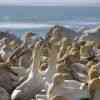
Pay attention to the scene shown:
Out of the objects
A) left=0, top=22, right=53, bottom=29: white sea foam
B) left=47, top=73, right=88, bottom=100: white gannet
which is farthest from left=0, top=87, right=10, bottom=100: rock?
left=0, top=22, right=53, bottom=29: white sea foam

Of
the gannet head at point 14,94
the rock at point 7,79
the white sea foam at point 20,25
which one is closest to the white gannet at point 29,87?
the gannet head at point 14,94

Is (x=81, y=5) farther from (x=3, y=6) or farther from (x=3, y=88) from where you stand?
(x=3, y=88)

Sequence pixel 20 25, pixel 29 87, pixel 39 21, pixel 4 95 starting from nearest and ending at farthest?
1. pixel 4 95
2. pixel 29 87
3. pixel 20 25
4. pixel 39 21

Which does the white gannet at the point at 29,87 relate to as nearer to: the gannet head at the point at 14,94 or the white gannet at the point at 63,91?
the gannet head at the point at 14,94

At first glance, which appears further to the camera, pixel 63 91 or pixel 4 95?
pixel 4 95

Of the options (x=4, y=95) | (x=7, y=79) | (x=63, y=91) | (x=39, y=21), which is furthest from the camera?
(x=39, y=21)

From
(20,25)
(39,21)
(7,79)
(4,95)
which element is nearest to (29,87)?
(4,95)

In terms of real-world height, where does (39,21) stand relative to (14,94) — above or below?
below

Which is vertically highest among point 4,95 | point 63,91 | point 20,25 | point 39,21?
point 63,91

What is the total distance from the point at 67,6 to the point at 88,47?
32.6 metres

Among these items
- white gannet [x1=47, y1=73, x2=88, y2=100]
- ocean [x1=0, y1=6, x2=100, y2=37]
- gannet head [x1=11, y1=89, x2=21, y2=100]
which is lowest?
ocean [x1=0, y1=6, x2=100, y2=37]

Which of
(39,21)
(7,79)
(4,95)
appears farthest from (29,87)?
(39,21)

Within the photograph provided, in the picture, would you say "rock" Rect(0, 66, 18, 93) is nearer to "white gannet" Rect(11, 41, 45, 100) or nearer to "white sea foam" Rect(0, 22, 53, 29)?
"white gannet" Rect(11, 41, 45, 100)

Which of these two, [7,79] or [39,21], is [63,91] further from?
[39,21]
